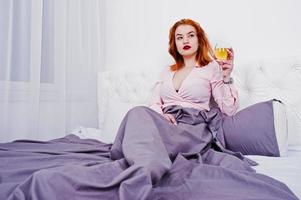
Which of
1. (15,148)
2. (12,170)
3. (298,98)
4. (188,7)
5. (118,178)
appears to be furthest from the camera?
(188,7)

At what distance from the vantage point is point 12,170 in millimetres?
662

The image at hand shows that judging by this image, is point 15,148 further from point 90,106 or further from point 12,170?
point 90,106

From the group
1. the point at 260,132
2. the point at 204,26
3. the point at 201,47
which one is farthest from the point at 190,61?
the point at 260,132

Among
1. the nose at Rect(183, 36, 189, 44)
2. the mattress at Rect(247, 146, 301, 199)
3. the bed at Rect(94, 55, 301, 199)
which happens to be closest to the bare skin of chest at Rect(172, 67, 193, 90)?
the nose at Rect(183, 36, 189, 44)

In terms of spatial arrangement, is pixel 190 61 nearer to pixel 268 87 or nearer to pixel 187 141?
pixel 268 87

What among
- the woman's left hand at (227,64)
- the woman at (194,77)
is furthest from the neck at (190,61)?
the woman's left hand at (227,64)

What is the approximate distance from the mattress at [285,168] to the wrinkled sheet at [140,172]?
8 cm

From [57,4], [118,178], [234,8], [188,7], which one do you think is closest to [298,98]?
[234,8]

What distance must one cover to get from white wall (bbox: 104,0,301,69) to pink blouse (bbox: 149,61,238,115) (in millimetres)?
208

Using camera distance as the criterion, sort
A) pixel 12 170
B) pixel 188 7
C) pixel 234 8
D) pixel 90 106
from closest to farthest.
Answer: pixel 12 170
pixel 234 8
pixel 188 7
pixel 90 106

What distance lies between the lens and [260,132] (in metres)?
1.00

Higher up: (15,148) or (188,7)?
(188,7)

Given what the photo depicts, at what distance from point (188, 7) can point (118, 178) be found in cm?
129

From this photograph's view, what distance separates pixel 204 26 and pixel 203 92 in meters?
0.46
